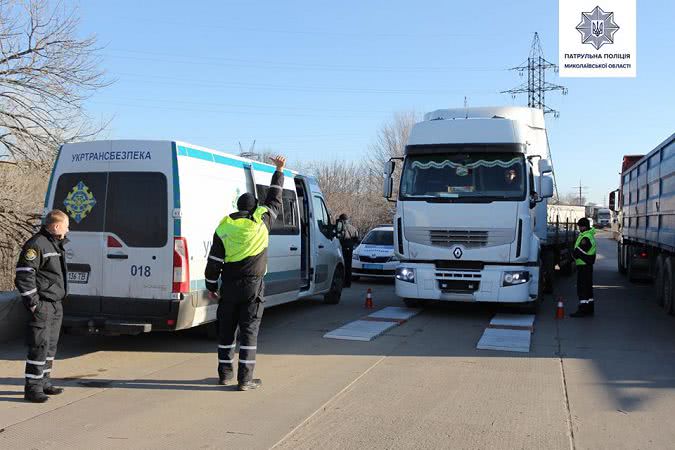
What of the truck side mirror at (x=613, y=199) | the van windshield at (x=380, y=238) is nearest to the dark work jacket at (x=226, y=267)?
the van windshield at (x=380, y=238)

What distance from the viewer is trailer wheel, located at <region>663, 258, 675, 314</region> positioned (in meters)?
11.5

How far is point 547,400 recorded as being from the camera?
5.98m

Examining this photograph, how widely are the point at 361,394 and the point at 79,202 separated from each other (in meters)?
4.30

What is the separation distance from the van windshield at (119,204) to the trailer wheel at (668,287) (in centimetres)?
926

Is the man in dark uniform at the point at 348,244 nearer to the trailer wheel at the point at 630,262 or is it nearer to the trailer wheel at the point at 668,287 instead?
the trailer wheel at the point at 668,287

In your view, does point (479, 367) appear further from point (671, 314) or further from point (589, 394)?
point (671, 314)

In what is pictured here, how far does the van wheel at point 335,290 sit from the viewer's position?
1285 centimetres

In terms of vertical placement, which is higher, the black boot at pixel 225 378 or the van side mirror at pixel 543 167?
the van side mirror at pixel 543 167

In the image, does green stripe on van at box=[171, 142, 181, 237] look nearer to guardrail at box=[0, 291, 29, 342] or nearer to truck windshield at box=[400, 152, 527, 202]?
guardrail at box=[0, 291, 29, 342]

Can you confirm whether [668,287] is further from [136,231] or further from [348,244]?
[136,231]

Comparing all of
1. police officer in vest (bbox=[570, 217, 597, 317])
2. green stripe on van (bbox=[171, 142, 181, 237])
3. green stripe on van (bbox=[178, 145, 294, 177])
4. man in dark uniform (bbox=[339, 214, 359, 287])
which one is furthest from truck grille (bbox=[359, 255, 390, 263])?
green stripe on van (bbox=[171, 142, 181, 237])

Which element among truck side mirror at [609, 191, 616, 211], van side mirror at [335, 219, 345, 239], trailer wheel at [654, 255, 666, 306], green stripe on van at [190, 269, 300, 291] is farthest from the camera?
truck side mirror at [609, 191, 616, 211]

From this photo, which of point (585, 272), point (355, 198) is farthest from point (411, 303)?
point (355, 198)

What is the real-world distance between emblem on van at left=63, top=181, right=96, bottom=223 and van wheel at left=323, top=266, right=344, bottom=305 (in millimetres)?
6040
